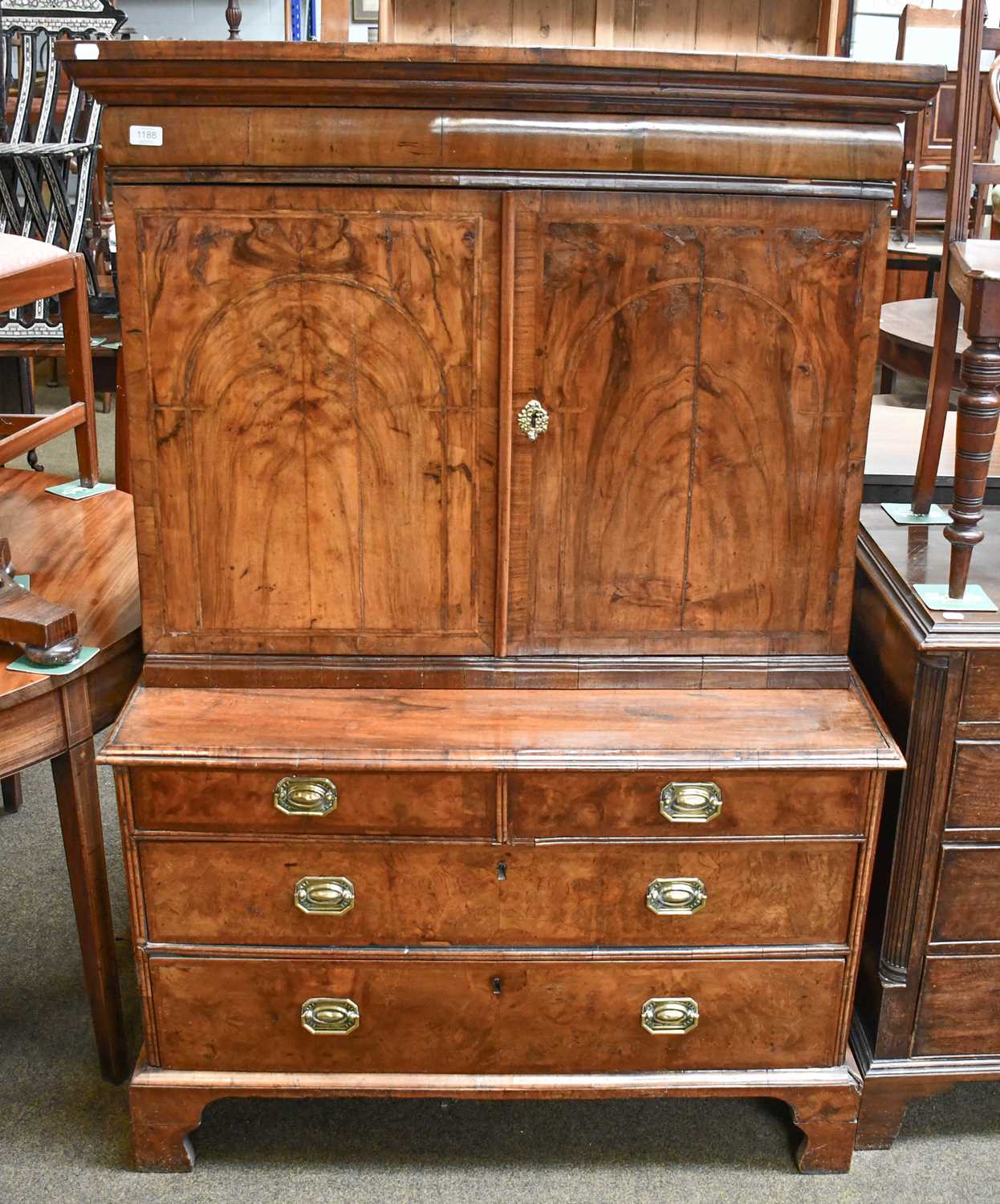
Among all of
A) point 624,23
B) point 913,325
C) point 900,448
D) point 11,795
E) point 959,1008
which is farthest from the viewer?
point 913,325

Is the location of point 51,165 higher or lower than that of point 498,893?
higher

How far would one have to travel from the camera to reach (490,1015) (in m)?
1.93

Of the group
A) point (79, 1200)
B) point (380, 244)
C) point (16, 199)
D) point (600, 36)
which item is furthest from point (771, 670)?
point (16, 199)

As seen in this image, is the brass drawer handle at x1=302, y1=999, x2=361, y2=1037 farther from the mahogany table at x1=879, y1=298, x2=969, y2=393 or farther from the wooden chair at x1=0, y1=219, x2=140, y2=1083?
the mahogany table at x1=879, y1=298, x2=969, y2=393

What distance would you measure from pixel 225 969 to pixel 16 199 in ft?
11.0

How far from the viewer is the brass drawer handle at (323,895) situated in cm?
186

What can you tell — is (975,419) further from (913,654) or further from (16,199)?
A: (16,199)

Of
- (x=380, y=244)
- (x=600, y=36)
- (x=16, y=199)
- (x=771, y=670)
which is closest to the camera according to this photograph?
(x=380, y=244)

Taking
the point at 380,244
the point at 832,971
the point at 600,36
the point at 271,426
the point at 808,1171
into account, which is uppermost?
the point at 600,36

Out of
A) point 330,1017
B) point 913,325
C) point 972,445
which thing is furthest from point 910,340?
point 330,1017

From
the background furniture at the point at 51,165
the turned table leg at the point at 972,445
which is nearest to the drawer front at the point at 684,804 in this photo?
the turned table leg at the point at 972,445

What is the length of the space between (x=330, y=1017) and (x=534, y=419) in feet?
3.16

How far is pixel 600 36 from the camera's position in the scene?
2.14m

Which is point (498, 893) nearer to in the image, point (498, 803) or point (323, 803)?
point (498, 803)
